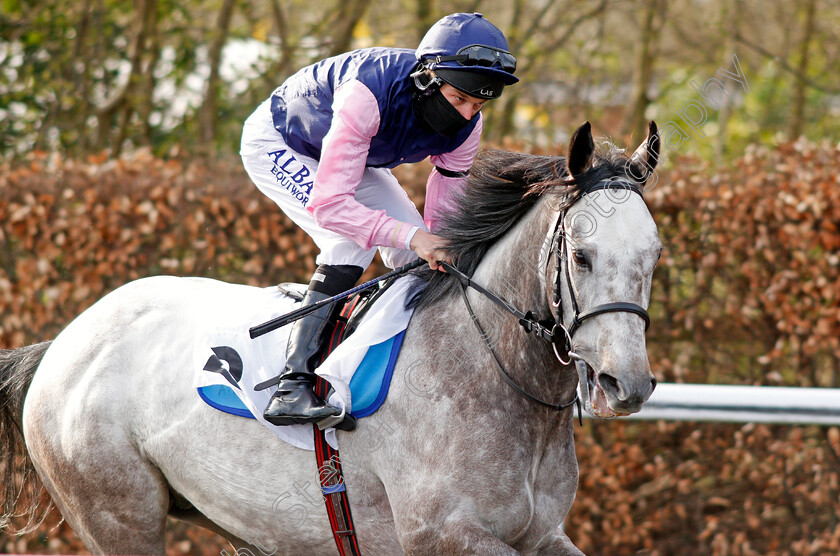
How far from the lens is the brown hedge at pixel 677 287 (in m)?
4.68

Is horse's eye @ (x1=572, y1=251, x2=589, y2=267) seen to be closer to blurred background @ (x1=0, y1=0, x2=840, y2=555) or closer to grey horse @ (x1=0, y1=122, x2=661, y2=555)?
grey horse @ (x1=0, y1=122, x2=661, y2=555)

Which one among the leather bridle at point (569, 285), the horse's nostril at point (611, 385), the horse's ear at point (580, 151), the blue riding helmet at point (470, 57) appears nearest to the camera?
the horse's nostril at point (611, 385)

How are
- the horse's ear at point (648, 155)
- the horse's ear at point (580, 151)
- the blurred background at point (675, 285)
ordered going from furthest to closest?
the blurred background at point (675, 285)
the horse's ear at point (648, 155)
the horse's ear at point (580, 151)

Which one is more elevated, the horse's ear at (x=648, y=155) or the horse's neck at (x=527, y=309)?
the horse's ear at (x=648, y=155)

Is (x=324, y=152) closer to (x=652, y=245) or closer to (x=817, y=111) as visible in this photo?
(x=652, y=245)

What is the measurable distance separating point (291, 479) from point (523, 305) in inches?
37.8

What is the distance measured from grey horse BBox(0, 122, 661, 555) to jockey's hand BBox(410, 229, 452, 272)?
0.09 metres

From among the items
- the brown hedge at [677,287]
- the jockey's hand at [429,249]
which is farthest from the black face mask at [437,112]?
the brown hedge at [677,287]

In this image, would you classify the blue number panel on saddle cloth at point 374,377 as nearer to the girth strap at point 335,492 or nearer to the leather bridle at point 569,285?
the girth strap at point 335,492

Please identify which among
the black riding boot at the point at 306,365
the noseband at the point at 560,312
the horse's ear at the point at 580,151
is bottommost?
the black riding boot at the point at 306,365

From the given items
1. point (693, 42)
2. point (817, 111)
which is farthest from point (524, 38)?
point (817, 111)

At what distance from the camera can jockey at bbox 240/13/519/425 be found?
8.87ft

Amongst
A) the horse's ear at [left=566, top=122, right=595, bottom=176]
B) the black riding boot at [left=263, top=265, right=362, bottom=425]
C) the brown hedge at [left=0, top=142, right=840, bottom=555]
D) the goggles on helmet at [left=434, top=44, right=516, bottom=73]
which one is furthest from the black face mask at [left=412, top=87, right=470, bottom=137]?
the brown hedge at [left=0, top=142, right=840, bottom=555]

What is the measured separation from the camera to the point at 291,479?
282cm
